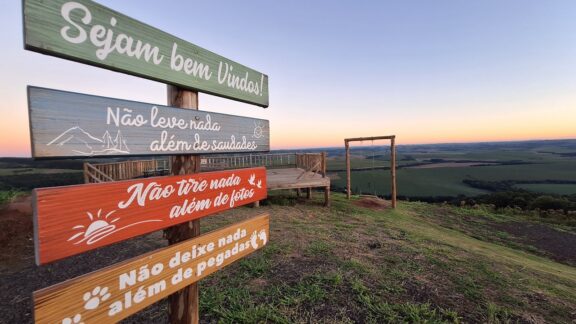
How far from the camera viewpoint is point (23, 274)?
5070 mm

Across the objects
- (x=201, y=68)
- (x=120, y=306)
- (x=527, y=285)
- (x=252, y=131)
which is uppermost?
(x=201, y=68)

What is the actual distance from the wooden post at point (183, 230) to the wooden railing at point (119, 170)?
10023 millimetres

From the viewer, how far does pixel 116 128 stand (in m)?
1.60

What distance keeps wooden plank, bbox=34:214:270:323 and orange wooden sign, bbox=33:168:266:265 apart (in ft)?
0.58

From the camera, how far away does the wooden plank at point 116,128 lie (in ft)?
4.34

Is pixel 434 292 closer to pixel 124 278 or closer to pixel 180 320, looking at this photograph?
pixel 180 320

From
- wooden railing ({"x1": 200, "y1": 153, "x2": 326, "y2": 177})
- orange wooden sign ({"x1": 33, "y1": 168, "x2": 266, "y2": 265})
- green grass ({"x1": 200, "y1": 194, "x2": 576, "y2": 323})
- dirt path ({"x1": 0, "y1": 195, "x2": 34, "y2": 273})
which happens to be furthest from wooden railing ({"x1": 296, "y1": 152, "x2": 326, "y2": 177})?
orange wooden sign ({"x1": 33, "y1": 168, "x2": 266, "y2": 265})

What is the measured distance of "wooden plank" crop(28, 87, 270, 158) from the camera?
1.32 meters

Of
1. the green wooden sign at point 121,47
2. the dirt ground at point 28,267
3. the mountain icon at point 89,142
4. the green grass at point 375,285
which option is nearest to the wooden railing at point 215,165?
the dirt ground at point 28,267

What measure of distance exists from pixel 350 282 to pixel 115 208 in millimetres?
3448

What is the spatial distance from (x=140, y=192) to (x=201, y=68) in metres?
1.14

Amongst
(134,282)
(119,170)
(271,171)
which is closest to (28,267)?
(134,282)

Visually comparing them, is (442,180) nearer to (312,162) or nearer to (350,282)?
(312,162)

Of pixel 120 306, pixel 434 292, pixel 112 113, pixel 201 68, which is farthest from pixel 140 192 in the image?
pixel 434 292
